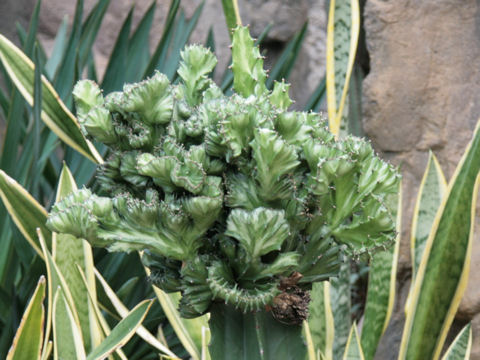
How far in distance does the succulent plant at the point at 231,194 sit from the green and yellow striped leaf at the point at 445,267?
0.95 ft

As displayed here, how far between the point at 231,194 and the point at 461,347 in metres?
0.48

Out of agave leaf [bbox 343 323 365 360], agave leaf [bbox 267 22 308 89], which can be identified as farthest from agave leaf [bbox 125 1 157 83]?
agave leaf [bbox 343 323 365 360]

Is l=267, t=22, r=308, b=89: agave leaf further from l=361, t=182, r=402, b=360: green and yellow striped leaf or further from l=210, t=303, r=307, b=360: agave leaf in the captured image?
l=210, t=303, r=307, b=360: agave leaf

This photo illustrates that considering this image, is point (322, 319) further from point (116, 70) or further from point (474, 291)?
point (116, 70)

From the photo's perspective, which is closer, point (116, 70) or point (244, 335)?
point (244, 335)

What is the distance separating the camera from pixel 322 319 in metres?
0.79

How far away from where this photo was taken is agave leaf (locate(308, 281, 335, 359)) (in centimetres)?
77

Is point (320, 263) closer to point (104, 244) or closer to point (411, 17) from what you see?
point (104, 244)

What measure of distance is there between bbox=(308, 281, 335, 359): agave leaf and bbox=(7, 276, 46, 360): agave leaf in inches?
13.9

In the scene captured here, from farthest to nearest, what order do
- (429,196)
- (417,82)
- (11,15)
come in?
(11,15)
(417,82)
(429,196)

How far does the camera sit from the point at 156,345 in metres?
0.75

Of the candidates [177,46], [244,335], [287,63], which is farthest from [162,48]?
[244,335]

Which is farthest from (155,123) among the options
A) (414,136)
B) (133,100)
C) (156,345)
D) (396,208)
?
(414,136)

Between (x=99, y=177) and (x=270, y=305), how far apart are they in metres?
0.15
